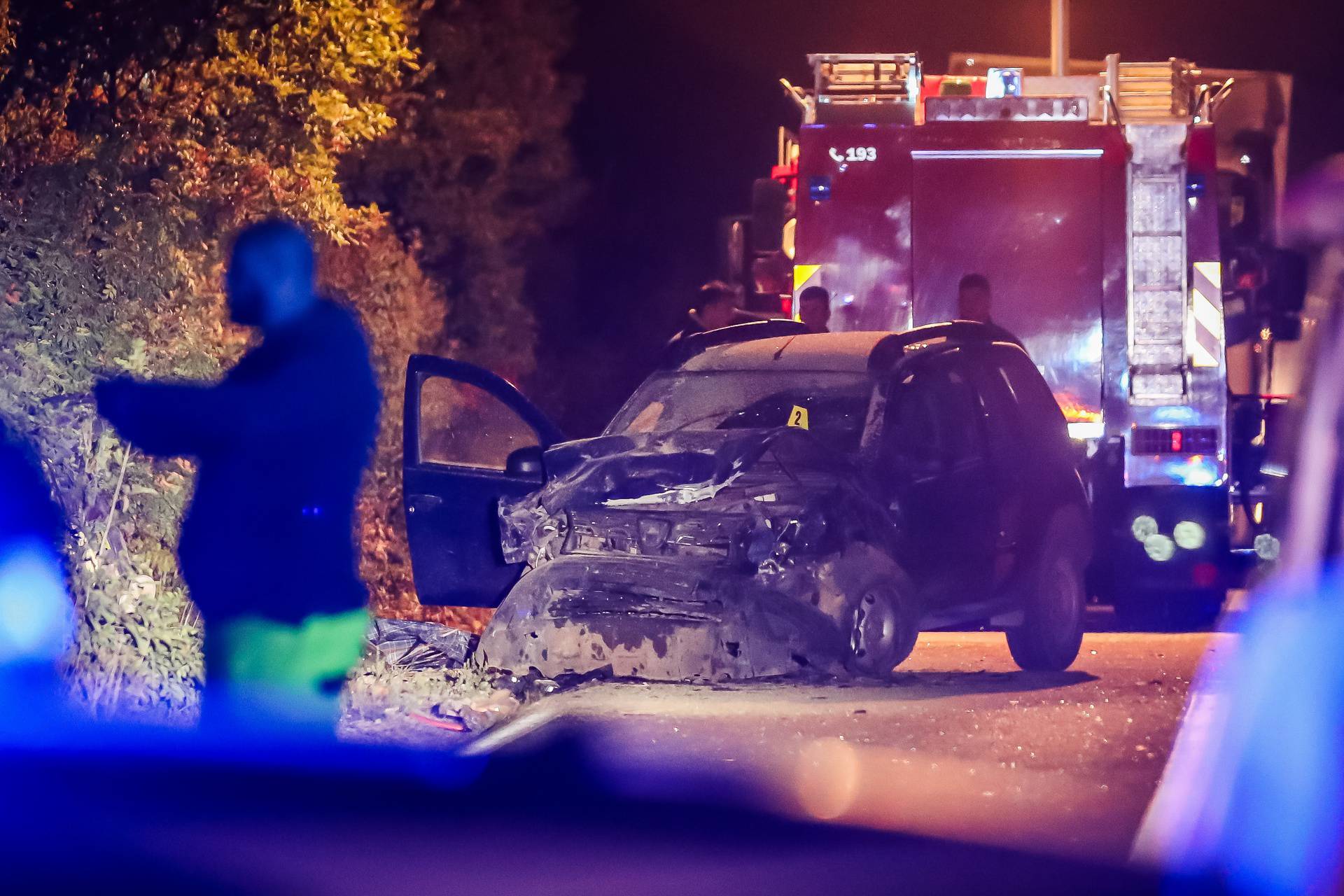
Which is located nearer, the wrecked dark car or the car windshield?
the wrecked dark car

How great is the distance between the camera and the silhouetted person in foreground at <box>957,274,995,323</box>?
1166 cm

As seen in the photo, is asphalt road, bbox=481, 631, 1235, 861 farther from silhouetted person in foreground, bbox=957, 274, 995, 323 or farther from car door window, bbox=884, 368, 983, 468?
silhouetted person in foreground, bbox=957, 274, 995, 323

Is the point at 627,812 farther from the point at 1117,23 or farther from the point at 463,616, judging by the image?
the point at 1117,23

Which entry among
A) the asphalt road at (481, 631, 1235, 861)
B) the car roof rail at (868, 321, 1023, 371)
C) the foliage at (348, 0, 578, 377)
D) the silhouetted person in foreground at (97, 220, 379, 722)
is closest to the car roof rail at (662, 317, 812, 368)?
the car roof rail at (868, 321, 1023, 371)

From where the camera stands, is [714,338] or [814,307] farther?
[814,307]

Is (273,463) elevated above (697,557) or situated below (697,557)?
above

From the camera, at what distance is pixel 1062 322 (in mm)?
11961

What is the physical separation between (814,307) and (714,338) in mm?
1873

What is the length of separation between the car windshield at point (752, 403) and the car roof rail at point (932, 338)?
11 cm

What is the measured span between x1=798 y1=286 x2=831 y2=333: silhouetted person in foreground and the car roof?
5.64ft

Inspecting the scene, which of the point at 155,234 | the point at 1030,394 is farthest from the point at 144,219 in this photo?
the point at 1030,394

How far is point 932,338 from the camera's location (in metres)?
9.63

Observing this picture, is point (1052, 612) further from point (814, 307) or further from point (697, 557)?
point (814, 307)

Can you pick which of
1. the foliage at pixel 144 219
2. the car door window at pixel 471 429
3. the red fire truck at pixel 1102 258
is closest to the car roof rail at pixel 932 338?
the car door window at pixel 471 429
